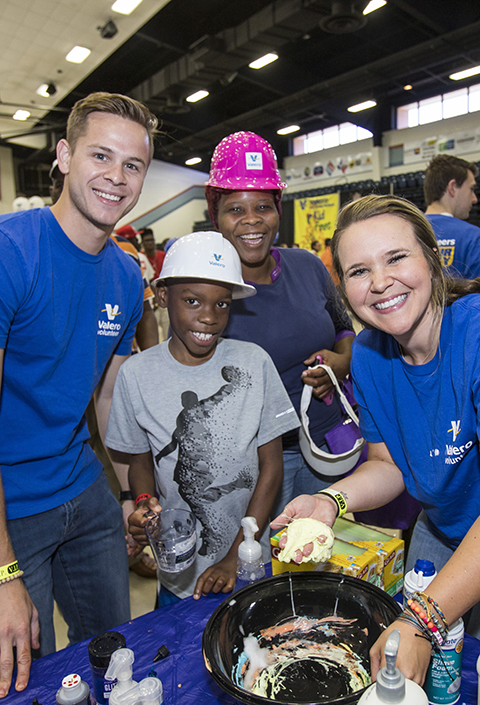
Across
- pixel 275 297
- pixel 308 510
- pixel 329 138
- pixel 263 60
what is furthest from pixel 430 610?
pixel 329 138

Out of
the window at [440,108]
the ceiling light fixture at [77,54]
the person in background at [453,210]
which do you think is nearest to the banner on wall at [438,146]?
the window at [440,108]

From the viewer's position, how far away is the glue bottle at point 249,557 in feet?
3.53

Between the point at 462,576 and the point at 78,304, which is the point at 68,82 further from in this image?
the point at 462,576

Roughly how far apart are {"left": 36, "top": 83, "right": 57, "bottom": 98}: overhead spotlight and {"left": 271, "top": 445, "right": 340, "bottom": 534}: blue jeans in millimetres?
9137

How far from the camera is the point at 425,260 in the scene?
3.76ft

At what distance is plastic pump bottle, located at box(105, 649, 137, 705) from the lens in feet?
2.48

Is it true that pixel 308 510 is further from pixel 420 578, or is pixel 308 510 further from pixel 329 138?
pixel 329 138

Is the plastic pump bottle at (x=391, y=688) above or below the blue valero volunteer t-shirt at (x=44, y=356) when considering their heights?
below

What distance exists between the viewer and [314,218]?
46.0ft

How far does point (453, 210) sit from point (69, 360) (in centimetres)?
305

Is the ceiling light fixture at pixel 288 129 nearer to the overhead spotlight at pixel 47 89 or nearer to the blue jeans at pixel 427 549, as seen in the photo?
the overhead spotlight at pixel 47 89

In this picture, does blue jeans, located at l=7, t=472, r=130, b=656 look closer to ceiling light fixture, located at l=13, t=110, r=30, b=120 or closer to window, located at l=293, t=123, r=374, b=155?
ceiling light fixture, located at l=13, t=110, r=30, b=120

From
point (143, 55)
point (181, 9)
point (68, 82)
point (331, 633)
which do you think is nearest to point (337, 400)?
point (331, 633)

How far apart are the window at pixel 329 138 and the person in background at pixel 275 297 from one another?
1403cm
